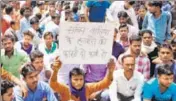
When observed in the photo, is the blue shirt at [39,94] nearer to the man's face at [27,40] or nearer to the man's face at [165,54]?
the man's face at [27,40]

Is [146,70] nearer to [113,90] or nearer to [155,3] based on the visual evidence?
[113,90]

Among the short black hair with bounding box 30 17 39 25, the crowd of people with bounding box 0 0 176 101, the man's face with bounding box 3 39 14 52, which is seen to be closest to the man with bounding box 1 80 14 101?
the crowd of people with bounding box 0 0 176 101

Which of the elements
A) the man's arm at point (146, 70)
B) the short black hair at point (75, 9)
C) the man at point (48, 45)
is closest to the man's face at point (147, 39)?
the man's arm at point (146, 70)

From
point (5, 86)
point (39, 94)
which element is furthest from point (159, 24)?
point (5, 86)

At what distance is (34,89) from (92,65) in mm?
385

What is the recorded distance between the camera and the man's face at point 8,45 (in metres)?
2.84

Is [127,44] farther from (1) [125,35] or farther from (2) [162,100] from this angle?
(2) [162,100]

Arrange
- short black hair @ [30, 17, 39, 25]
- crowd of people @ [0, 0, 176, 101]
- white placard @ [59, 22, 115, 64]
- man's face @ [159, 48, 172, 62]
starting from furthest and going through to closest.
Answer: short black hair @ [30, 17, 39, 25], man's face @ [159, 48, 172, 62], crowd of people @ [0, 0, 176, 101], white placard @ [59, 22, 115, 64]

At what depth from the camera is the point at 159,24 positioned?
2.99 meters

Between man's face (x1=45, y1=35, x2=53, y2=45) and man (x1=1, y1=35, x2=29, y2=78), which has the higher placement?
man's face (x1=45, y1=35, x2=53, y2=45)

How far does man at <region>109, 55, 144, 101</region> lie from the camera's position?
2770 mm

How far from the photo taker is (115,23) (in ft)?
9.25

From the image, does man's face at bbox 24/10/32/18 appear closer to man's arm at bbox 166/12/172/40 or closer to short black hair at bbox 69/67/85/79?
short black hair at bbox 69/67/85/79

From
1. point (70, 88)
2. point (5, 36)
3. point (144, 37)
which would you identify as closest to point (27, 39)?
point (5, 36)
